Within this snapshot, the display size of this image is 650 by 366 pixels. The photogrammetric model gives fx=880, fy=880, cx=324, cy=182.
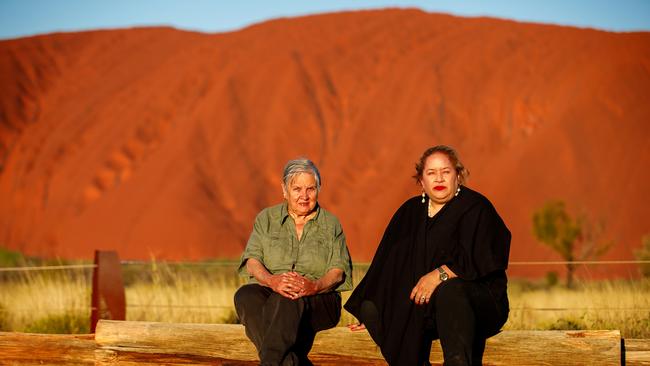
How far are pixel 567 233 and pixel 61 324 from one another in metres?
19.1

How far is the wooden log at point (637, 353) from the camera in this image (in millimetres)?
4477

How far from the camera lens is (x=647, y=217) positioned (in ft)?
86.0

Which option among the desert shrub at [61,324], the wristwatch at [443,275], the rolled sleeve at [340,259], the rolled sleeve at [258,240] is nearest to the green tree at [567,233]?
the desert shrub at [61,324]

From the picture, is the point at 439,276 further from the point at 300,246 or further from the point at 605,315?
the point at 605,315

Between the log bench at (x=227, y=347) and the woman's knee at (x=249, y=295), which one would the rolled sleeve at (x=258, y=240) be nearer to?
the woman's knee at (x=249, y=295)

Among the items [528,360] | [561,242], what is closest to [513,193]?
[561,242]

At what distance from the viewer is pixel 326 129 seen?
3884 cm

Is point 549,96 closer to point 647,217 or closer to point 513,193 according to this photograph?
point 513,193

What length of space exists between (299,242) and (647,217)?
23.7m

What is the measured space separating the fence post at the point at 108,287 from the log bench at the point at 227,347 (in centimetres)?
182

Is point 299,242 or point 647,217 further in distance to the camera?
point 647,217

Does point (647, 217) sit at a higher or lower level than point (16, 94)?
lower

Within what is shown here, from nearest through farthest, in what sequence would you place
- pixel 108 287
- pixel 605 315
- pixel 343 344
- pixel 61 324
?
pixel 343 344
pixel 605 315
pixel 108 287
pixel 61 324

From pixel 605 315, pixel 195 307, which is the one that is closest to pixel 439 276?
pixel 605 315
